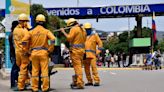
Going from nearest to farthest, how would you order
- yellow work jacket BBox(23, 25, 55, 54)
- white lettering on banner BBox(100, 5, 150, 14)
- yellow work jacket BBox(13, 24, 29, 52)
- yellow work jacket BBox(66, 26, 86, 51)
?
yellow work jacket BBox(23, 25, 55, 54) → yellow work jacket BBox(13, 24, 29, 52) → yellow work jacket BBox(66, 26, 86, 51) → white lettering on banner BBox(100, 5, 150, 14)

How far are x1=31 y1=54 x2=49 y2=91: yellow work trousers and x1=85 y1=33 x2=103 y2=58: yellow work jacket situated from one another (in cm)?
259

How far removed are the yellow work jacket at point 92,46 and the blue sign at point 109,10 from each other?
118 ft

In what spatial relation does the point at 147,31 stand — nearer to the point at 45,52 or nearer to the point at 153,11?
the point at 153,11

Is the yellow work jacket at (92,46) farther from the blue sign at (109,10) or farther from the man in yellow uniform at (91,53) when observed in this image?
the blue sign at (109,10)

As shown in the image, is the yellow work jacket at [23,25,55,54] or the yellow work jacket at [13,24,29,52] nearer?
the yellow work jacket at [23,25,55,54]

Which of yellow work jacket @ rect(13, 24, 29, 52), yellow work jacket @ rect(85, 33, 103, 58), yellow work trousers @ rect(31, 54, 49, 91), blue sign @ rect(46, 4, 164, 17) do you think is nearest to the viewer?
yellow work trousers @ rect(31, 54, 49, 91)

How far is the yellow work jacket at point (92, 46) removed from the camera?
15727 mm

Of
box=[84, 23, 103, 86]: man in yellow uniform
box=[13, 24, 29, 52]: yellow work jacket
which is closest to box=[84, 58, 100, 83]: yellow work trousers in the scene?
box=[84, 23, 103, 86]: man in yellow uniform

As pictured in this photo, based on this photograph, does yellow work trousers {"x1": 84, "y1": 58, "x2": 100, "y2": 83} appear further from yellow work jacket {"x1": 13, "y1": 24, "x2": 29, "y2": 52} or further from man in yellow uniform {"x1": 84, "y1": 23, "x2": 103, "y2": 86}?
yellow work jacket {"x1": 13, "y1": 24, "x2": 29, "y2": 52}

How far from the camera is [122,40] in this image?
120000 millimetres

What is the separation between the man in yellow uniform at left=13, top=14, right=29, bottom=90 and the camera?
1399 cm

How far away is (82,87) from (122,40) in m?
106

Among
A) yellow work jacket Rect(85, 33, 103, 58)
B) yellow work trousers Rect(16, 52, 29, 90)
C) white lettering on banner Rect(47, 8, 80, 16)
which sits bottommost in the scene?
yellow work trousers Rect(16, 52, 29, 90)

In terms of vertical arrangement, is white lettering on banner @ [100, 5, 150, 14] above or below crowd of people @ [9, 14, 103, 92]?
above
